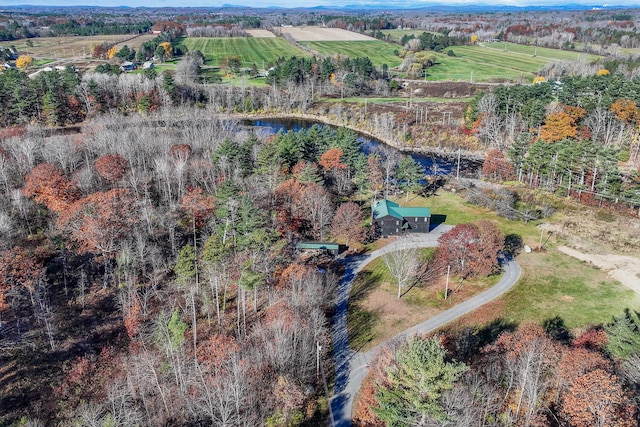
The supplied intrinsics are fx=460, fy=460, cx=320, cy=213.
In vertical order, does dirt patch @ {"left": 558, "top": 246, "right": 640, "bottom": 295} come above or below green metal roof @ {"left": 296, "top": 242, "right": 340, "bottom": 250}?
below

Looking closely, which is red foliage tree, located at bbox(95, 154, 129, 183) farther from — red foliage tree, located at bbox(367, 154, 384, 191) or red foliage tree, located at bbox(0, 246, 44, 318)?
red foliage tree, located at bbox(367, 154, 384, 191)

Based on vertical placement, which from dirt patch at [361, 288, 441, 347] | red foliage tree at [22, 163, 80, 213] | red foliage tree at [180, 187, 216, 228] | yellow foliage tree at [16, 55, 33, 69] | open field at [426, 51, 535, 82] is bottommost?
dirt patch at [361, 288, 441, 347]

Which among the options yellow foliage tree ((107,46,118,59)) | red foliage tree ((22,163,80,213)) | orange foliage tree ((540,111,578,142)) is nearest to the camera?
red foliage tree ((22,163,80,213))

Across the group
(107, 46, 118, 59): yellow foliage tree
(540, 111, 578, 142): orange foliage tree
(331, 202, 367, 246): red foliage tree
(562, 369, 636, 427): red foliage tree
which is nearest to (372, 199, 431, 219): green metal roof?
(331, 202, 367, 246): red foliage tree

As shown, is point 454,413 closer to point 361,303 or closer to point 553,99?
point 361,303

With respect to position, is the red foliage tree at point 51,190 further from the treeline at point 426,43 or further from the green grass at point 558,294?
the treeline at point 426,43

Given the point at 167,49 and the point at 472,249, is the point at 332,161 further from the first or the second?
the point at 167,49

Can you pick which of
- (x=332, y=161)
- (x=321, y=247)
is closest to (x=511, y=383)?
(x=321, y=247)
